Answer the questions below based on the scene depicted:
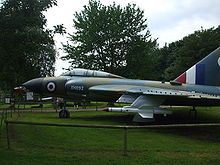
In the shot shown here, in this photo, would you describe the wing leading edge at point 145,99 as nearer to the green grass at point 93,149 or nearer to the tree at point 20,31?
the green grass at point 93,149

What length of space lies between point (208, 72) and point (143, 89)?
13.6 feet

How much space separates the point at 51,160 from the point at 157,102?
858 cm

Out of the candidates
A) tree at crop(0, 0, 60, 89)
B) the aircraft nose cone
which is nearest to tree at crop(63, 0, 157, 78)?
the aircraft nose cone

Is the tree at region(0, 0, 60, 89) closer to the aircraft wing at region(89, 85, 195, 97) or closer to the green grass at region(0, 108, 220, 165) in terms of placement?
the green grass at region(0, 108, 220, 165)

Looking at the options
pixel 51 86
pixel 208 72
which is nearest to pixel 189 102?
pixel 208 72

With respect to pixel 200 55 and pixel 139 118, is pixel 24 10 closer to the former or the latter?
pixel 139 118

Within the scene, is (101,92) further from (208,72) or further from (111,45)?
(111,45)

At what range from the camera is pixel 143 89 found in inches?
574

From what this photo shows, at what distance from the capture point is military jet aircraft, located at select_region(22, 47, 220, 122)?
543 inches

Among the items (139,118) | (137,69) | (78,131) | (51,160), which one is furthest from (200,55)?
(51,160)

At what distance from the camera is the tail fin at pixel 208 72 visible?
15.5 metres

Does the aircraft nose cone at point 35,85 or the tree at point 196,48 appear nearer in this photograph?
the aircraft nose cone at point 35,85

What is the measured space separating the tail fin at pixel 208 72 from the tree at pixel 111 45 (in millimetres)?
19187

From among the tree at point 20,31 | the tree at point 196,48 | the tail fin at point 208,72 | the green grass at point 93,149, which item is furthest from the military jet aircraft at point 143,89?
the tree at point 196,48
